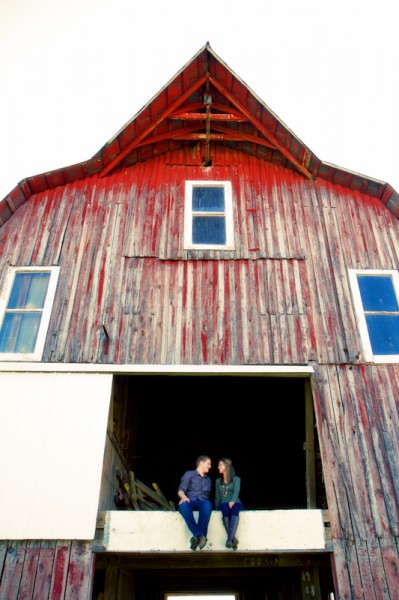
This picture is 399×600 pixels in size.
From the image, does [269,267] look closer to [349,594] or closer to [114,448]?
[114,448]

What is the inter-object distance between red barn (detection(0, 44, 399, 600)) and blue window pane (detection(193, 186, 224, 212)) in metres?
0.05

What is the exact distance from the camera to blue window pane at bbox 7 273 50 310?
9320 mm

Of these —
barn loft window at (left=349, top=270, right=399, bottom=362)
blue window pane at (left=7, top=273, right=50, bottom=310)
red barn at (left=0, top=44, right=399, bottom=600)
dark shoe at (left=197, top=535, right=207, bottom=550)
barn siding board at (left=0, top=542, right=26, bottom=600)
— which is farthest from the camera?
blue window pane at (left=7, top=273, right=50, bottom=310)

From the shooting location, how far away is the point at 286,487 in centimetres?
1366

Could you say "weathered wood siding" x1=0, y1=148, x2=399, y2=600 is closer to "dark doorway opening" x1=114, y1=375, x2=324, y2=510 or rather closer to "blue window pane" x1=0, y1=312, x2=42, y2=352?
"blue window pane" x1=0, y1=312, x2=42, y2=352

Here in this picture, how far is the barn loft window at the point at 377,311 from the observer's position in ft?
29.4

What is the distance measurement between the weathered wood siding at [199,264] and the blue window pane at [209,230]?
0.32 m

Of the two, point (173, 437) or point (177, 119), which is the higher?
point (177, 119)

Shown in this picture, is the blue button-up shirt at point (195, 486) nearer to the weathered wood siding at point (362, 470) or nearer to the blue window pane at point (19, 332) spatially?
the weathered wood siding at point (362, 470)

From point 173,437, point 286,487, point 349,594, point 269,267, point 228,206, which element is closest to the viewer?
point 349,594

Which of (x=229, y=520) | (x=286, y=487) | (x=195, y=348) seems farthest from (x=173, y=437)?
(x=229, y=520)

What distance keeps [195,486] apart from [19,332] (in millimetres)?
4217

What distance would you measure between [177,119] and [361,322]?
6.30m

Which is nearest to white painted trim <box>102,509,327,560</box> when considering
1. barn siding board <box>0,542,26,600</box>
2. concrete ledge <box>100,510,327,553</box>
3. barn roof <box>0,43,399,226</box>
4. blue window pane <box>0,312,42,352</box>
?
concrete ledge <box>100,510,327,553</box>
